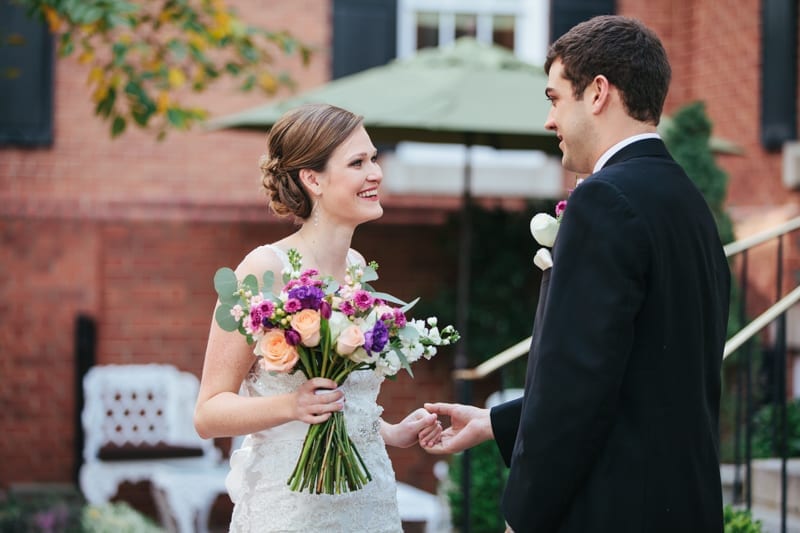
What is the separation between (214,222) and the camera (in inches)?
335

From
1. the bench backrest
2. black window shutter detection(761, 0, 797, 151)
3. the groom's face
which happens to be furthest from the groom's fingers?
black window shutter detection(761, 0, 797, 151)

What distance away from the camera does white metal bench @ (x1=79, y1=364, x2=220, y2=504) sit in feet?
25.4

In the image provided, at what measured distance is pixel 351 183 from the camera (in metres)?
3.15

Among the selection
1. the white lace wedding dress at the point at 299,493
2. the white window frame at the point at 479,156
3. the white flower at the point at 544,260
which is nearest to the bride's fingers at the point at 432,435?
the white lace wedding dress at the point at 299,493

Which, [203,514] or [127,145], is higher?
[127,145]

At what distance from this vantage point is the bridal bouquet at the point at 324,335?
2.71m

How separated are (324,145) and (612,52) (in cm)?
96

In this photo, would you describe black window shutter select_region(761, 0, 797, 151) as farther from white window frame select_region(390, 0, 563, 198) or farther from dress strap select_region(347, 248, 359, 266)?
dress strap select_region(347, 248, 359, 266)

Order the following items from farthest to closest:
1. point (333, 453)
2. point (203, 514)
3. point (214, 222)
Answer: point (214, 222), point (203, 514), point (333, 453)

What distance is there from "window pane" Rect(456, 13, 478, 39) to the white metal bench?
136 inches

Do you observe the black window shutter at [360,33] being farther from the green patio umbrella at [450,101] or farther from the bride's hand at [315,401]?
the bride's hand at [315,401]

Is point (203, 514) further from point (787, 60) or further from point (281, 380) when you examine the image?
point (787, 60)

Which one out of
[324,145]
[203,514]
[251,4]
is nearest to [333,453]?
[324,145]

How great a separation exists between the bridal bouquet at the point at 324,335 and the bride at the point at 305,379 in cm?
12
